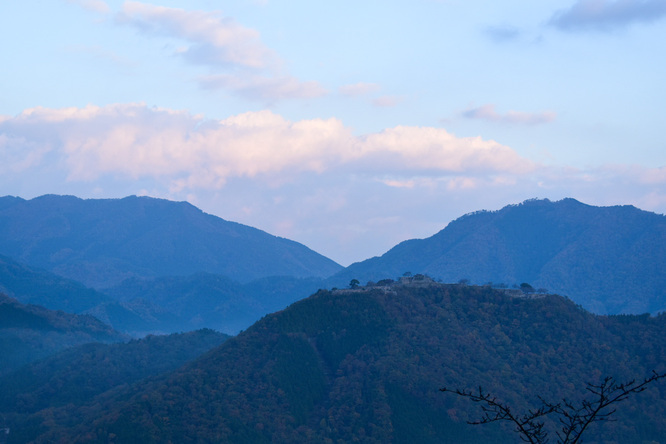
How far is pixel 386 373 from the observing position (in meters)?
154

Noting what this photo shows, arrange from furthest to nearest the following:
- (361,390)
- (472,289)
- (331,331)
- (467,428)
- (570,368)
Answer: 1. (472,289)
2. (331,331)
3. (570,368)
4. (361,390)
5. (467,428)

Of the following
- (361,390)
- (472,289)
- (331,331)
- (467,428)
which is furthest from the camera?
(472,289)

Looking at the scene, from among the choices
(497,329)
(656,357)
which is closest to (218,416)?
(497,329)

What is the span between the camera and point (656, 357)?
165 m

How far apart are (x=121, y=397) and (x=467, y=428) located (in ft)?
255

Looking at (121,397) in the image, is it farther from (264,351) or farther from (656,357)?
(656,357)

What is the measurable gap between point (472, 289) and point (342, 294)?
34.0m

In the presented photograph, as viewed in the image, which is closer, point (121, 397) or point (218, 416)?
point (218, 416)

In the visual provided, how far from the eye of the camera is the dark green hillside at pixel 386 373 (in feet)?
461

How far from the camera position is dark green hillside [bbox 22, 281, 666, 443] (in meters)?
140

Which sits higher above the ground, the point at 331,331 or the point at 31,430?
the point at 331,331

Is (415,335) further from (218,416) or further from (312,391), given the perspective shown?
(218,416)

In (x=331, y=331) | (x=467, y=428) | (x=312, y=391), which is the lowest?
(x=467, y=428)

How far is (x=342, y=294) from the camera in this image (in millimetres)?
183625
